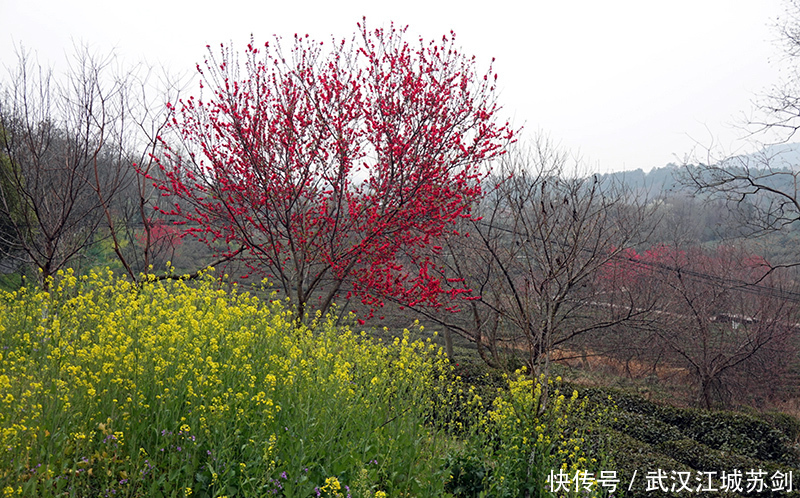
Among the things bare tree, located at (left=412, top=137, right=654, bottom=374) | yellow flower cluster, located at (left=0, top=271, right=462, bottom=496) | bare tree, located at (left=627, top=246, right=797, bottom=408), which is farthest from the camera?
bare tree, located at (left=627, top=246, right=797, bottom=408)

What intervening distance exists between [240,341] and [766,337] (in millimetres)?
12698

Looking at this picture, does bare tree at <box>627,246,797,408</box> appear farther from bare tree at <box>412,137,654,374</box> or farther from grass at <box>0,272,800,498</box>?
grass at <box>0,272,800,498</box>

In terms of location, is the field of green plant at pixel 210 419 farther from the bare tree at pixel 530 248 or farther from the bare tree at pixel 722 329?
the bare tree at pixel 722 329

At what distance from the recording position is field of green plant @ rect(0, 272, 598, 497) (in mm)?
2986

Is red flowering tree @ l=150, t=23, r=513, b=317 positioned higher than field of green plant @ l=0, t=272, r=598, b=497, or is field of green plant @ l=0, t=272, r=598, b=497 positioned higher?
red flowering tree @ l=150, t=23, r=513, b=317

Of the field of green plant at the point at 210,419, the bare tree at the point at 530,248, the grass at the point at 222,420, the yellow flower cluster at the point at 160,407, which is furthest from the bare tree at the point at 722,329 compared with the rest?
the yellow flower cluster at the point at 160,407

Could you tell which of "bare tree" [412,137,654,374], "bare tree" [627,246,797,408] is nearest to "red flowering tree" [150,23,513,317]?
"bare tree" [412,137,654,374]

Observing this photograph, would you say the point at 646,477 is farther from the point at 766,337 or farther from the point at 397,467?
the point at 766,337

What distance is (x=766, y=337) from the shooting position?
39.1 feet

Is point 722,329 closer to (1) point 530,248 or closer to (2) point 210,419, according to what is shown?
(1) point 530,248

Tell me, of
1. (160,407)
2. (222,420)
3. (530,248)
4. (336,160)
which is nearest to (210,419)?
(222,420)

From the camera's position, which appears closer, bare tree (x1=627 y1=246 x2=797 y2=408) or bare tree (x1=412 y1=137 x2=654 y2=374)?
bare tree (x1=412 y1=137 x2=654 y2=374)

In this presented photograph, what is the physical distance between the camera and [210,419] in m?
3.34

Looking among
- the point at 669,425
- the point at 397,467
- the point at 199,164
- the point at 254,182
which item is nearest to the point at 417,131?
the point at 254,182
